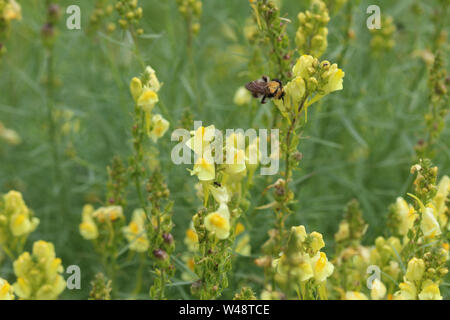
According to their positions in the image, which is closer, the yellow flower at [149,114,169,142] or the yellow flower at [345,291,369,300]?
the yellow flower at [345,291,369,300]

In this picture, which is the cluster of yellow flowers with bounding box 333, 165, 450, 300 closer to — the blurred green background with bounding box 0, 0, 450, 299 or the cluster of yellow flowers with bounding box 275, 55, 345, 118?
the cluster of yellow flowers with bounding box 275, 55, 345, 118

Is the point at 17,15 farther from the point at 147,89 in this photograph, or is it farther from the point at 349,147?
the point at 349,147

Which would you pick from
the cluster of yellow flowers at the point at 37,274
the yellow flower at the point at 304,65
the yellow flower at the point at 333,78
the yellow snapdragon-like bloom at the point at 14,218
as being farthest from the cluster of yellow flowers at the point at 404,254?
the yellow snapdragon-like bloom at the point at 14,218

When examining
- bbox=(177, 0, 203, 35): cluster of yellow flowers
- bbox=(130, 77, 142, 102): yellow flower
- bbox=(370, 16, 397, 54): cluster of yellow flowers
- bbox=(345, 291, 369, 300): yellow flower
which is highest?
bbox=(370, 16, 397, 54): cluster of yellow flowers

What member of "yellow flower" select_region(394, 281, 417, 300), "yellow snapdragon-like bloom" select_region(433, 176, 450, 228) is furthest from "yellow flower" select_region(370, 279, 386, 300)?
"yellow snapdragon-like bloom" select_region(433, 176, 450, 228)

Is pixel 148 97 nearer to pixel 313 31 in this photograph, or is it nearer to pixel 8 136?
pixel 313 31
